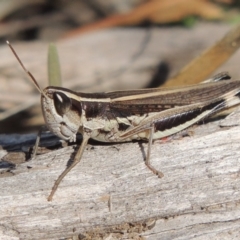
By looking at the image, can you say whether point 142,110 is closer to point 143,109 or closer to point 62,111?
point 143,109

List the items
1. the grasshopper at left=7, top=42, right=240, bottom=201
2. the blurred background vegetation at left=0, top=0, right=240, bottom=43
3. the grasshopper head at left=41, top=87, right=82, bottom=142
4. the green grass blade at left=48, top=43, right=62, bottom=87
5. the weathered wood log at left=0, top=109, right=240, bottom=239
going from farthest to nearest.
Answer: the blurred background vegetation at left=0, top=0, right=240, bottom=43 < the green grass blade at left=48, top=43, right=62, bottom=87 < the grasshopper at left=7, top=42, right=240, bottom=201 < the grasshopper head at left=41, top=87, right=82, bottom=142 < the weathered wood log at left=0, top=109, right=240, bottom=239

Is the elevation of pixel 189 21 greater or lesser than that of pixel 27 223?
greater

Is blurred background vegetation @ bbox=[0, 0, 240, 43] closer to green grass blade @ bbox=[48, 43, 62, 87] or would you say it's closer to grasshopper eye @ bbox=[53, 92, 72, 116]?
green grass blade @ bbox=[48, 43, 62, 87]

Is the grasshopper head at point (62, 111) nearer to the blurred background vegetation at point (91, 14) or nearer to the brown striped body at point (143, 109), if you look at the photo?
the brown striped body at point (143, 109)

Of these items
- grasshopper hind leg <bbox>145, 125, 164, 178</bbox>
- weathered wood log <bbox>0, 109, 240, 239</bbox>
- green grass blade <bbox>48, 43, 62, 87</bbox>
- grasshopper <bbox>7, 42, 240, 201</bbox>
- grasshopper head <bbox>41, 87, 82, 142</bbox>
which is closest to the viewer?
weathered wood log <bbox>0, 109, 240, 239</bbox>

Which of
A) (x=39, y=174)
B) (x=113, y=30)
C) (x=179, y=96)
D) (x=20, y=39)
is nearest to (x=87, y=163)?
(x=39, y=174)

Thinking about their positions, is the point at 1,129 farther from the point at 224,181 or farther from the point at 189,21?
the point at 224,181

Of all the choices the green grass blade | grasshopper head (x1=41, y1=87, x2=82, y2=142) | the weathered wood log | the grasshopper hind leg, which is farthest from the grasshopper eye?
the green grass blade
